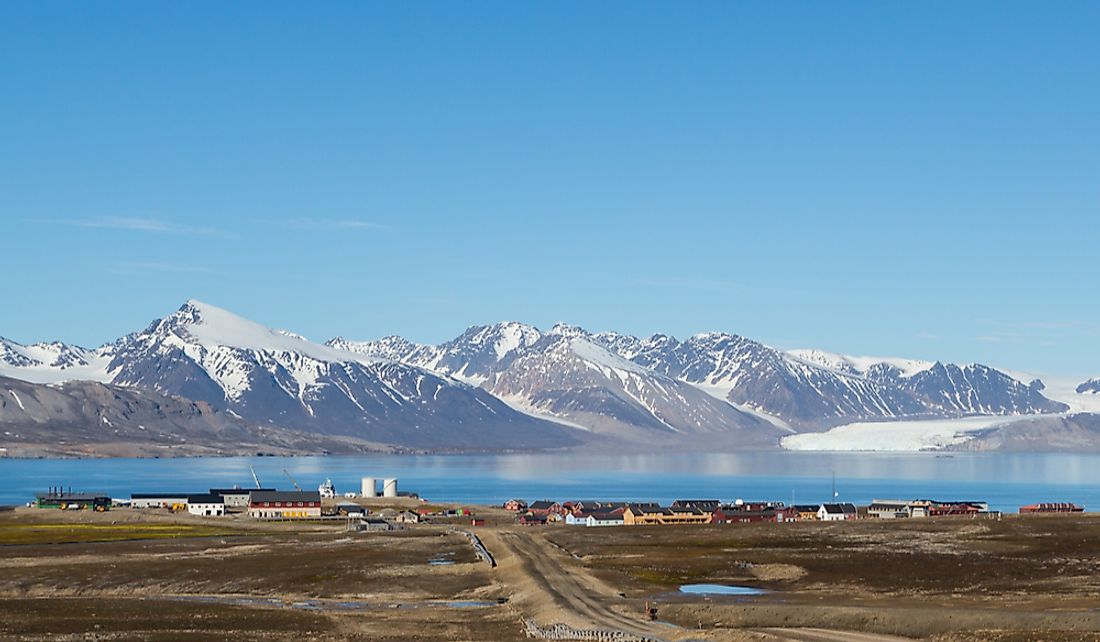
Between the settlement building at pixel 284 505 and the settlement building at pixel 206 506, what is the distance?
12.1 ft

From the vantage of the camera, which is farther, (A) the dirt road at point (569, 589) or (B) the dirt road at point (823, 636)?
(A) the dirt road at point (569, 589)

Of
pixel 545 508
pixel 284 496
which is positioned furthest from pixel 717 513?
pixel 284 496

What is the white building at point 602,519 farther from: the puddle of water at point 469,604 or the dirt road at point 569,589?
the puddle of water at point 469,604

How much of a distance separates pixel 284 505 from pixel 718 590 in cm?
11081

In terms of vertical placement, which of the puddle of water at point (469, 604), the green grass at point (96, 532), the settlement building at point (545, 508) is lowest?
the puddle of water at point (469, 604)

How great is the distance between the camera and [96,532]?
144m

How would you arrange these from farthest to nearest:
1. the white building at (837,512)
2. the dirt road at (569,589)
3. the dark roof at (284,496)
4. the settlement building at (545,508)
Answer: the dark roof at (284,496) → the settlement building at (545,508) → the white building at (837,512) → the dirt road at (569,589)

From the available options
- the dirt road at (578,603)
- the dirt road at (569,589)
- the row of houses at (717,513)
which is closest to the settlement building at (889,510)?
the row of houses at (717,513)

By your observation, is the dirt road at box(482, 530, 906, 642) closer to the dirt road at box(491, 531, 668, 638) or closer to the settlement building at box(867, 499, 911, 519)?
the dirt road at box(491, 531, 668, 638)

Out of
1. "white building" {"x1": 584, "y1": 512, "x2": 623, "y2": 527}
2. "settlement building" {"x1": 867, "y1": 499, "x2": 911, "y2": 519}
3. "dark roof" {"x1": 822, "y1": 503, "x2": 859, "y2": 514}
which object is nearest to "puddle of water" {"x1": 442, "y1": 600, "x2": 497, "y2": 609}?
"white building" {"x1": 584, "y1": 512, "x2": 623, "y2": 527}

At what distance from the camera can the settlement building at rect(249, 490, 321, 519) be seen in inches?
7131

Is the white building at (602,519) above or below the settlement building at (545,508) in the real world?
below

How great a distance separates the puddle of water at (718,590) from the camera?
271 ft

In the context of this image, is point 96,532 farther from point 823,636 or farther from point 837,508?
point 823,636
